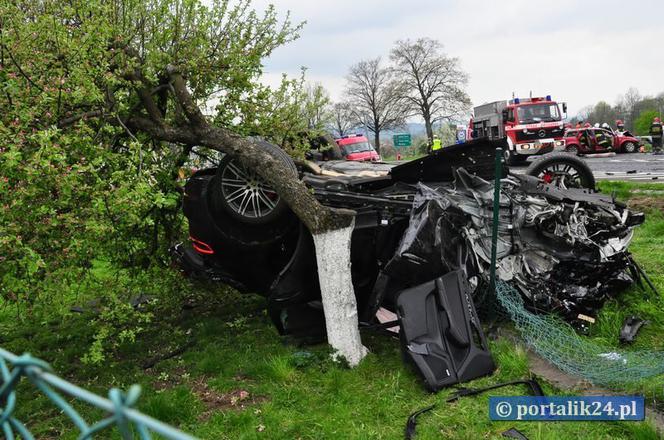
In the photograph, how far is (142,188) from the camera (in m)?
3.96

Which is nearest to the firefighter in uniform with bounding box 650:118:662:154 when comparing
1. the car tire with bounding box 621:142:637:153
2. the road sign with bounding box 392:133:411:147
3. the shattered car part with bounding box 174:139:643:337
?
the car tire with bounding box 621:142:637:153

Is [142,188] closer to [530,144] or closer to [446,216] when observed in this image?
[446,216]

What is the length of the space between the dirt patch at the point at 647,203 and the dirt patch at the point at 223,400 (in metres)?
8.00

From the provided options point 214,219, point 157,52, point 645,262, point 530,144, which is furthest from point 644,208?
point 530,144

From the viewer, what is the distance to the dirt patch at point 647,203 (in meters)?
→ 9.10

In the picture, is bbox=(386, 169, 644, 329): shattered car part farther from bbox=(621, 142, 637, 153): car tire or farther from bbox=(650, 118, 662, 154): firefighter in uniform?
bbox=(621, 142, 637, 153): car tire

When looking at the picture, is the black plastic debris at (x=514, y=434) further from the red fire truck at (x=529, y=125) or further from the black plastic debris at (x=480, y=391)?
the red fire truck at (x=529, y=125)

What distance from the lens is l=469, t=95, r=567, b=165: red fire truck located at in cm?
2048

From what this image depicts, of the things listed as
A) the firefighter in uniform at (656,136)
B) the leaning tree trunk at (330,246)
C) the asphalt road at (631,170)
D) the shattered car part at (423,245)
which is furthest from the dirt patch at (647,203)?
the firefighter in uniform at (656,136)

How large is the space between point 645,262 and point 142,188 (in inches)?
231

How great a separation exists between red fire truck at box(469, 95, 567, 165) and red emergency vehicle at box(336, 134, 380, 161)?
6.75m

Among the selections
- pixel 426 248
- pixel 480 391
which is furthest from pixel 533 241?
pixel 480 391

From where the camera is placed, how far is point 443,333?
4.21 meters

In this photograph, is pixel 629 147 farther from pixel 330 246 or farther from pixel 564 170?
pixel 330 246
